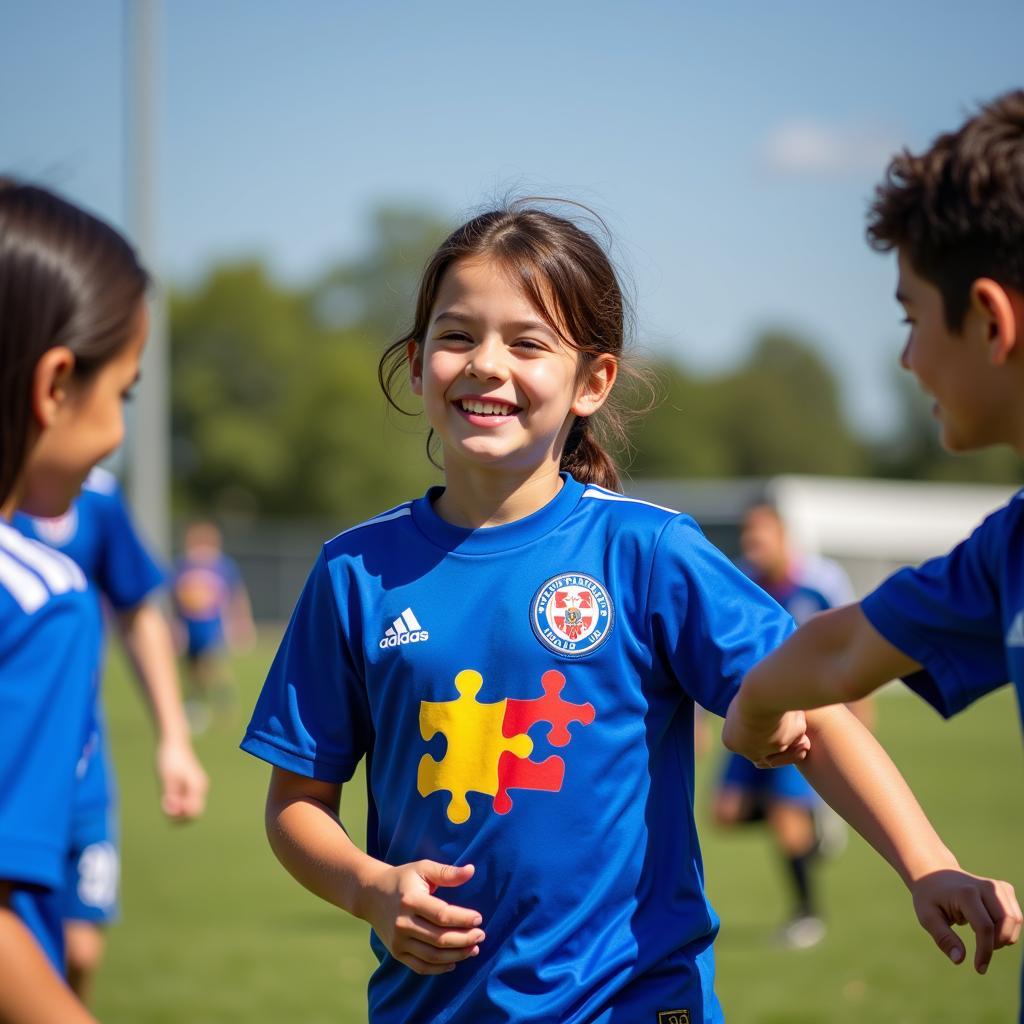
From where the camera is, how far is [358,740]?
252cm

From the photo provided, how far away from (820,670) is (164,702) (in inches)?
120

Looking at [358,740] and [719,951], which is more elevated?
[358,740]

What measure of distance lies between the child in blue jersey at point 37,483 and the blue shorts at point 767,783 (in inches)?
254

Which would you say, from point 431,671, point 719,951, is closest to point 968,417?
point 431,671

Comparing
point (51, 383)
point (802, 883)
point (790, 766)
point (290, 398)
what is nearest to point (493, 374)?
point (51, 383)

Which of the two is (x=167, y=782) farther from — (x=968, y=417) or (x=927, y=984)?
(x=927, y=984)

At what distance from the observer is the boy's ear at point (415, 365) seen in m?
2.71

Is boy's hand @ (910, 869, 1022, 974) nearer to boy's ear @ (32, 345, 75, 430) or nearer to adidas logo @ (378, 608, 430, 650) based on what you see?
adidas logo @ (378, 608, 430, 650)

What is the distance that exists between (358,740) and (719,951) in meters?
5.20

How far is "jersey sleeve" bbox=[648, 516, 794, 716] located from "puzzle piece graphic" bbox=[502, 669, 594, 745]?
0.17 meters

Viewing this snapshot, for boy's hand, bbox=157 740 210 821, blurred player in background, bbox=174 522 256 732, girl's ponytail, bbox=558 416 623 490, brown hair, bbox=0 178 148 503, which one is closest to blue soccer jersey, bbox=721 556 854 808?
boy's hand, bbox=157 740 210 821

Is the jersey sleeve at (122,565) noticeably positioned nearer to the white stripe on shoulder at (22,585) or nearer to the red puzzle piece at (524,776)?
the red puzzle piece at (524,776)

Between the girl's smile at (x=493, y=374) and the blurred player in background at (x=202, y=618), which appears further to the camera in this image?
the blurred player in background at (x=202, y=618)

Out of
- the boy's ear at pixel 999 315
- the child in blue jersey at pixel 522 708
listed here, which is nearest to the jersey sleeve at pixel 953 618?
the boy's ear at pixel 999 315
